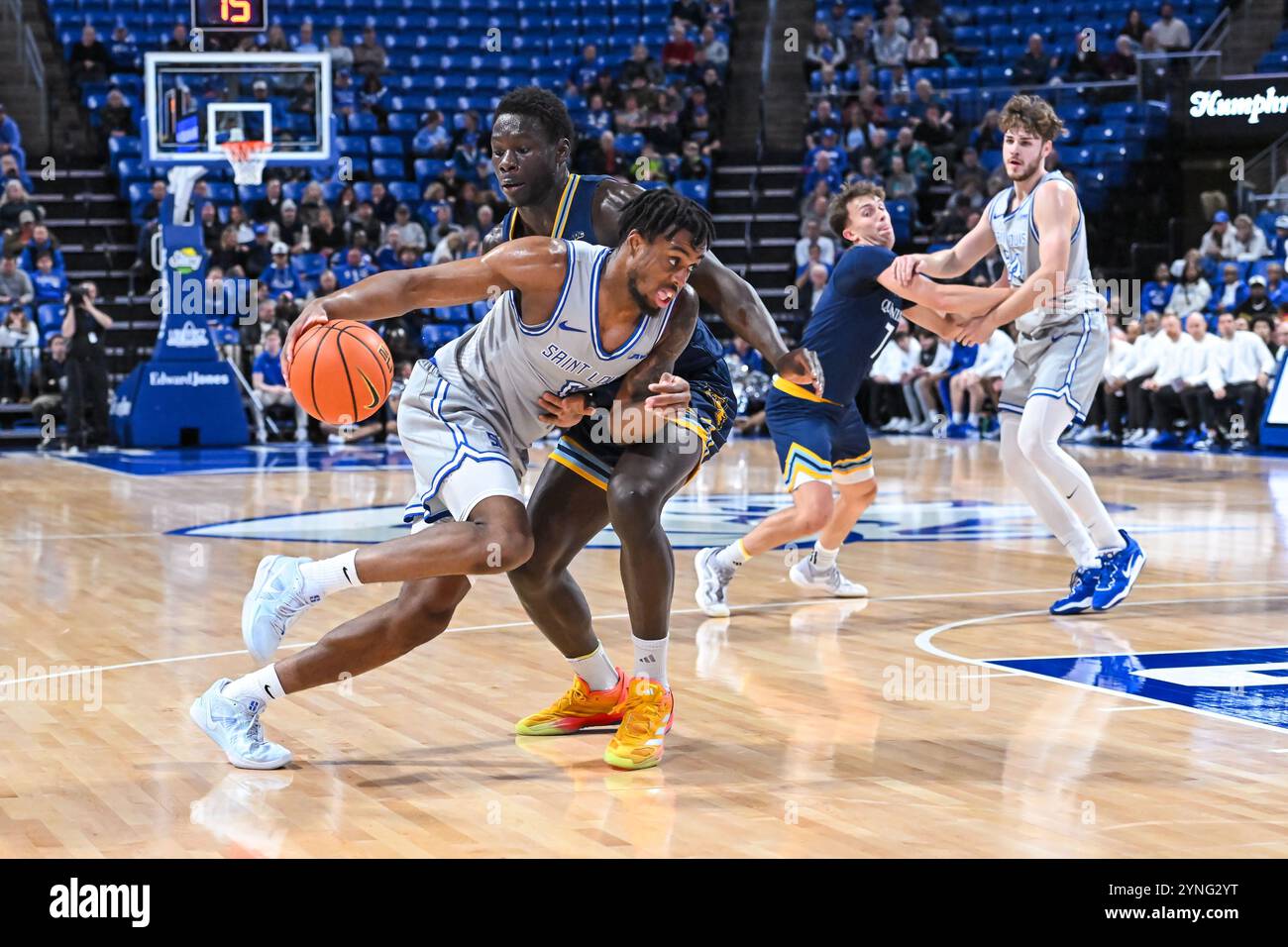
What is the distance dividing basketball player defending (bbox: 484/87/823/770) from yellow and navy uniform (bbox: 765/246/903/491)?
2151 mm

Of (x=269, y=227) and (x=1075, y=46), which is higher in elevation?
(x=1075, y=46)

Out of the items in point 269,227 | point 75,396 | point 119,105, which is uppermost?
point 119,105

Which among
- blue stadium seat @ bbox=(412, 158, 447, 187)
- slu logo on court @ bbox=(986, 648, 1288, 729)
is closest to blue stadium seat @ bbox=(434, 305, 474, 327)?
blue stadium seat @ bbox=(412, 158, 447, 187)

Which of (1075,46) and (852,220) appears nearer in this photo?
(852,220)

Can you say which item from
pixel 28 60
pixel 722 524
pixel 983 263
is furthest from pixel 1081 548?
pixel 28 60

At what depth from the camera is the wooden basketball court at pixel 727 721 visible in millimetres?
3719

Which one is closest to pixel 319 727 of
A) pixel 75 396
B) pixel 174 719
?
pixel 174 719

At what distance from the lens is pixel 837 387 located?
23.6 feet

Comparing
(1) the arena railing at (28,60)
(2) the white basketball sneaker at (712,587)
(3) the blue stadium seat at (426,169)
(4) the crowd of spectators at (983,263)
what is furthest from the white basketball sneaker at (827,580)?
(1) the arena railing at (28,60)

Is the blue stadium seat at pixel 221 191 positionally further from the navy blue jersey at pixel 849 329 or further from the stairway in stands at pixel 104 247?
the navy blue jersey at pixel 849 329

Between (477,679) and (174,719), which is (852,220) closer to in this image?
(477,679)

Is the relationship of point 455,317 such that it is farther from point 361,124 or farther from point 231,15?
point 231,15
